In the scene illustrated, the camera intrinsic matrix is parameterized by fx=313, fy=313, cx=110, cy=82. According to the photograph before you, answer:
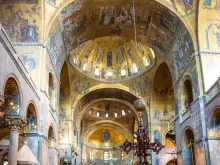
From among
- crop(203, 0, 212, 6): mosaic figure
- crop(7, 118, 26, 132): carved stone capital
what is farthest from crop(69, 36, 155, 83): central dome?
crop(7, 118, 26, 132): carved stone capital

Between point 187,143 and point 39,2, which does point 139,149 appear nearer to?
point 187,143

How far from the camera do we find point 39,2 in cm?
→ 1688

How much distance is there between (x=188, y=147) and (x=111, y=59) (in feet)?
47.9

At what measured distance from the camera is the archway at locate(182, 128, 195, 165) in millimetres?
18406

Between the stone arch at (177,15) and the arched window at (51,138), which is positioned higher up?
the stone arch at (177,15)

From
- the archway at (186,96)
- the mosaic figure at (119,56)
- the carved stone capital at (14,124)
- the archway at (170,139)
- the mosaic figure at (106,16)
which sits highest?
the mosaic figure at (119,56)

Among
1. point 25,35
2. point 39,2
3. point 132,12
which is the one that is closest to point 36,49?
point 25,35

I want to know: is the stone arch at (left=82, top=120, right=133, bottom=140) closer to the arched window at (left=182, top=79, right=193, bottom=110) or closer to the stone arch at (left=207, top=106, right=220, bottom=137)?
the arched window at (left=182, top=79, right=193, bottom=110)

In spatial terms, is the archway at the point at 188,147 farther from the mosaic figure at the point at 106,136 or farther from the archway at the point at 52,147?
the mosaic figure at the point at 106,136

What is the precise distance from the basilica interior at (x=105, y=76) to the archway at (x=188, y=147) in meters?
0.06

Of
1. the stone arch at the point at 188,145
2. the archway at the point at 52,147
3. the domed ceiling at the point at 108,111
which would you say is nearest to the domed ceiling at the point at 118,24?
the stone arch at the point at 188,145

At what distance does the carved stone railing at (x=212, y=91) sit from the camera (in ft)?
48.4

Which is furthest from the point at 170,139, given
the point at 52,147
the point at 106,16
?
the point at 52,147

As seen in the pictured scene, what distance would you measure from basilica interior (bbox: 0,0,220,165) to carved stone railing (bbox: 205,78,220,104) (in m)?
0.05
